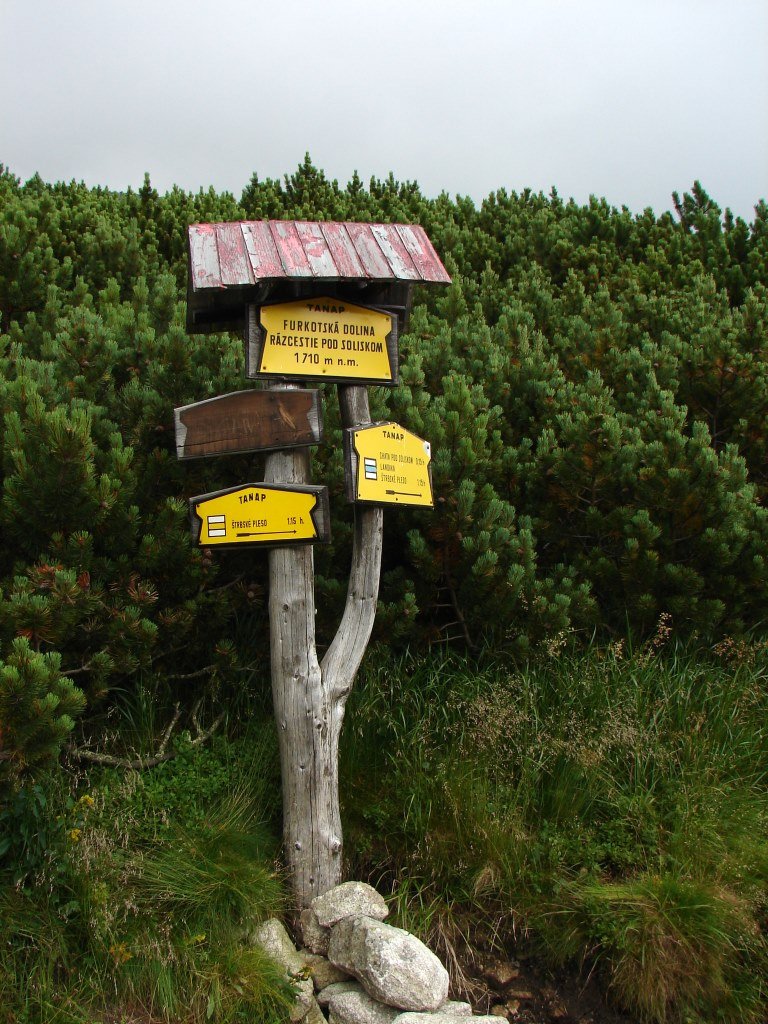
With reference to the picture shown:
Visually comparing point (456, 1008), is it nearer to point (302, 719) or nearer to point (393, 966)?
point (393, 966)

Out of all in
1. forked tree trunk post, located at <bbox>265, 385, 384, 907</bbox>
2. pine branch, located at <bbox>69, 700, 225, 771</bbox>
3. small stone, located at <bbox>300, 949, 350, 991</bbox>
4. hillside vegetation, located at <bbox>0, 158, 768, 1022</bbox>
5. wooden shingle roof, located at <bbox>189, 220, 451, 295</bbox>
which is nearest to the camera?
hillside vegetation, located at <bbox>0, 158, 768, 1022</bbox>

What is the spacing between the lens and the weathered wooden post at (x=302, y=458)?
11.1ft

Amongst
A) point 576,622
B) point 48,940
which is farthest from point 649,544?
point 48,940

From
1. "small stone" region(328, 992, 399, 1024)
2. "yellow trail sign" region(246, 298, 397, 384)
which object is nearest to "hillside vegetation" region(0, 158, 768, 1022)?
"small stone" region(328, 992, 399, 1024)

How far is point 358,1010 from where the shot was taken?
308 centimetres

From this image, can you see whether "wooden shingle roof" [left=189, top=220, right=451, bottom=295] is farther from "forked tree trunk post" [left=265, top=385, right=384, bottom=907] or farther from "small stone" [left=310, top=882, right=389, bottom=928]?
"small stone" [left=310, top=882, right=389, bottom=928]

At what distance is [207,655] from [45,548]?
986 millimetres

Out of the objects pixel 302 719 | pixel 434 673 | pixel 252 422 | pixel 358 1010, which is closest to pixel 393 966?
pixel 358 1010

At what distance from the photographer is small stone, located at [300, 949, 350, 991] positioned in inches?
128

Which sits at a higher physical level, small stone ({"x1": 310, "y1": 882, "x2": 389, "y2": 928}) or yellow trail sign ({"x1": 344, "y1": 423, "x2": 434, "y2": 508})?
yellow trail sign ({"x1": 344, "y1": 423, "x2": 434, "y2": 508})

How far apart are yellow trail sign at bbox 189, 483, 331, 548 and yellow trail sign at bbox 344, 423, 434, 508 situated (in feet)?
0.53

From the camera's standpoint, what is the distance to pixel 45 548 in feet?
11.9

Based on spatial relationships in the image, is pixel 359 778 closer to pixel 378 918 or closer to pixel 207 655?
pixel 378 918

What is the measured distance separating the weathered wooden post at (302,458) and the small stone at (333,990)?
343mm
